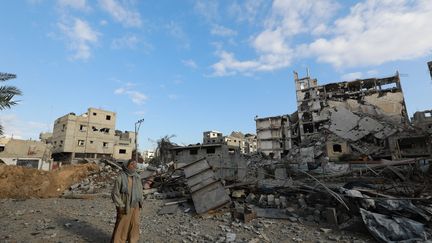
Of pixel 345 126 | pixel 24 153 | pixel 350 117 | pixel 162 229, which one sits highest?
pixel 350 117

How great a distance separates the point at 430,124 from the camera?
3069 cm

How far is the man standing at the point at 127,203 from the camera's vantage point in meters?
4.73

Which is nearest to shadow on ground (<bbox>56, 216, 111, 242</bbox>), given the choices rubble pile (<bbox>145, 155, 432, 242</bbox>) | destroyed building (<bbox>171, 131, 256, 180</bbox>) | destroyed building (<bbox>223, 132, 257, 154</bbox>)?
rubble pile (<bbox>145, 155, 432, 242</bbox>)

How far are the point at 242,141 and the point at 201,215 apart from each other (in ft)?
217

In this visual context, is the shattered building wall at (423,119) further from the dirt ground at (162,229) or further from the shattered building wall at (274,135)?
the dirt ground at (162,229)

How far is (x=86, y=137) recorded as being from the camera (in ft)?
143

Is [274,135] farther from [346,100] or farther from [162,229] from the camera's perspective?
[162,229]

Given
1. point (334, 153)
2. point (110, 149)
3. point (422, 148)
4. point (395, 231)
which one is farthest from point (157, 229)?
point (110, 149)

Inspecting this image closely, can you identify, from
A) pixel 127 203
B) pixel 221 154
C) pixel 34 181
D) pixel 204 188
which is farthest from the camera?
pixel 221 154

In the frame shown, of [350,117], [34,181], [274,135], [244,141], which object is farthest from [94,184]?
[244,141]

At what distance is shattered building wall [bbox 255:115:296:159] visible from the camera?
162 ft

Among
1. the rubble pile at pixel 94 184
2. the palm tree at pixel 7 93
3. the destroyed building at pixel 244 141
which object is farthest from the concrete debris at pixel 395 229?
the destroyed building at pixel 244 141

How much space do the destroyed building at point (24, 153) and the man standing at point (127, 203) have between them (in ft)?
119

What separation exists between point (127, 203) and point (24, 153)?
141 ft
